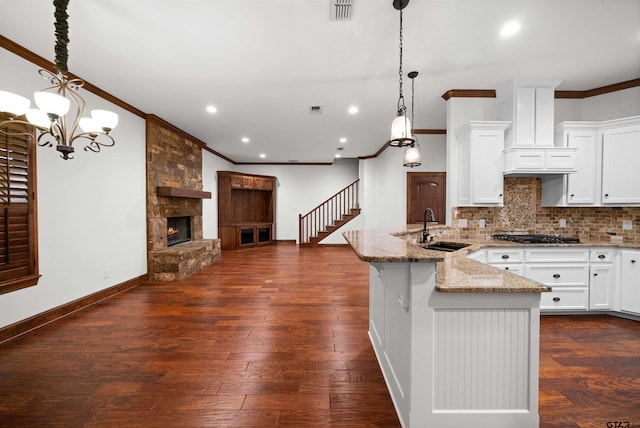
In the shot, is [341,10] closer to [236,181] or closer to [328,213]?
[236,181]

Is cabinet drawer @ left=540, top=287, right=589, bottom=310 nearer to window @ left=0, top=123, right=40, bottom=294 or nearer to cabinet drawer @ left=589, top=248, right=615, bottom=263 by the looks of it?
cabinet drawer @ left=589, top=248, right=615, bottom=263

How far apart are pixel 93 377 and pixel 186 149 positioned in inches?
196

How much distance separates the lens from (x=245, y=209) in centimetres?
890

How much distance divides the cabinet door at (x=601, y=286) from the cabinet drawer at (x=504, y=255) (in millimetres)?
871

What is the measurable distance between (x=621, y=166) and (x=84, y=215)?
696cm

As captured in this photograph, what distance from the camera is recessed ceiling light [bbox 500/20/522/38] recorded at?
7.64ft

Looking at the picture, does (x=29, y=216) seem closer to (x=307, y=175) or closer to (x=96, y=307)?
(x=96, y=307)

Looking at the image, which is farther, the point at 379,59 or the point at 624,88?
the point at 624,88

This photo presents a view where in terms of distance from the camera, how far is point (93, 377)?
2.02m

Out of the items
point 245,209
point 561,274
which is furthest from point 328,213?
point 561,274

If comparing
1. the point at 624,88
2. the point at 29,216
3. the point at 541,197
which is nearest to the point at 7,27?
the point at 29,216

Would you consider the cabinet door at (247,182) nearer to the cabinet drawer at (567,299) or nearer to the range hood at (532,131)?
the range hood at (532,131)

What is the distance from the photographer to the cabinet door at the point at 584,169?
3.27 m

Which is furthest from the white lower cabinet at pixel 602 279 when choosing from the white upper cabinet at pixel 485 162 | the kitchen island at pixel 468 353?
the kitchen island at pixel 468 353
